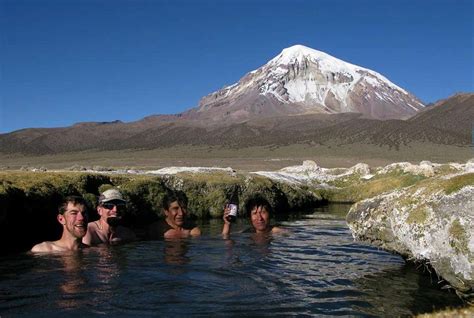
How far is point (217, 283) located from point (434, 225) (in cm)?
358

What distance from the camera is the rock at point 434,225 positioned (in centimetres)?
712

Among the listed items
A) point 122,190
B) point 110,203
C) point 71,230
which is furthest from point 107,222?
point 122,190

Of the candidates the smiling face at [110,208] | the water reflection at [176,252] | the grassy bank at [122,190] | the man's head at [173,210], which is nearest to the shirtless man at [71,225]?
the smiling face at [110,208]

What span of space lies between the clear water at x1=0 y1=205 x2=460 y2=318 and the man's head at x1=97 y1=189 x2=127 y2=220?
82 centimetres

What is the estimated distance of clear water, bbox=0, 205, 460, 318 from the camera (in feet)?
24.6

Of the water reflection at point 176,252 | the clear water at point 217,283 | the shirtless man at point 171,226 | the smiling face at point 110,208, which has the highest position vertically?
the smiling face at point 110,208

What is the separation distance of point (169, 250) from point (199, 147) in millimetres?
168131

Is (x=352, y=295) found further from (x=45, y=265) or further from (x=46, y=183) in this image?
(x=46, y=183)

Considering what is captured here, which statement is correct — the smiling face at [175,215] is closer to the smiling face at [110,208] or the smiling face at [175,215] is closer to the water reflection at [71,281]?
the smiling face at [110,208]

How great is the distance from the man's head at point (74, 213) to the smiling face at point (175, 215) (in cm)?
357

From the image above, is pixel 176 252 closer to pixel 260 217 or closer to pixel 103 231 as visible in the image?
pixel 103 231

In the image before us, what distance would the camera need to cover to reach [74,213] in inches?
416

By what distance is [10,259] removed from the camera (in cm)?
1148

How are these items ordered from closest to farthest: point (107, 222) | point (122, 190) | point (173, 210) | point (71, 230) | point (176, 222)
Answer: point (71, 230)
point (107, 222)
point (173, 210)
point (176, 222)
point (122, 190)
